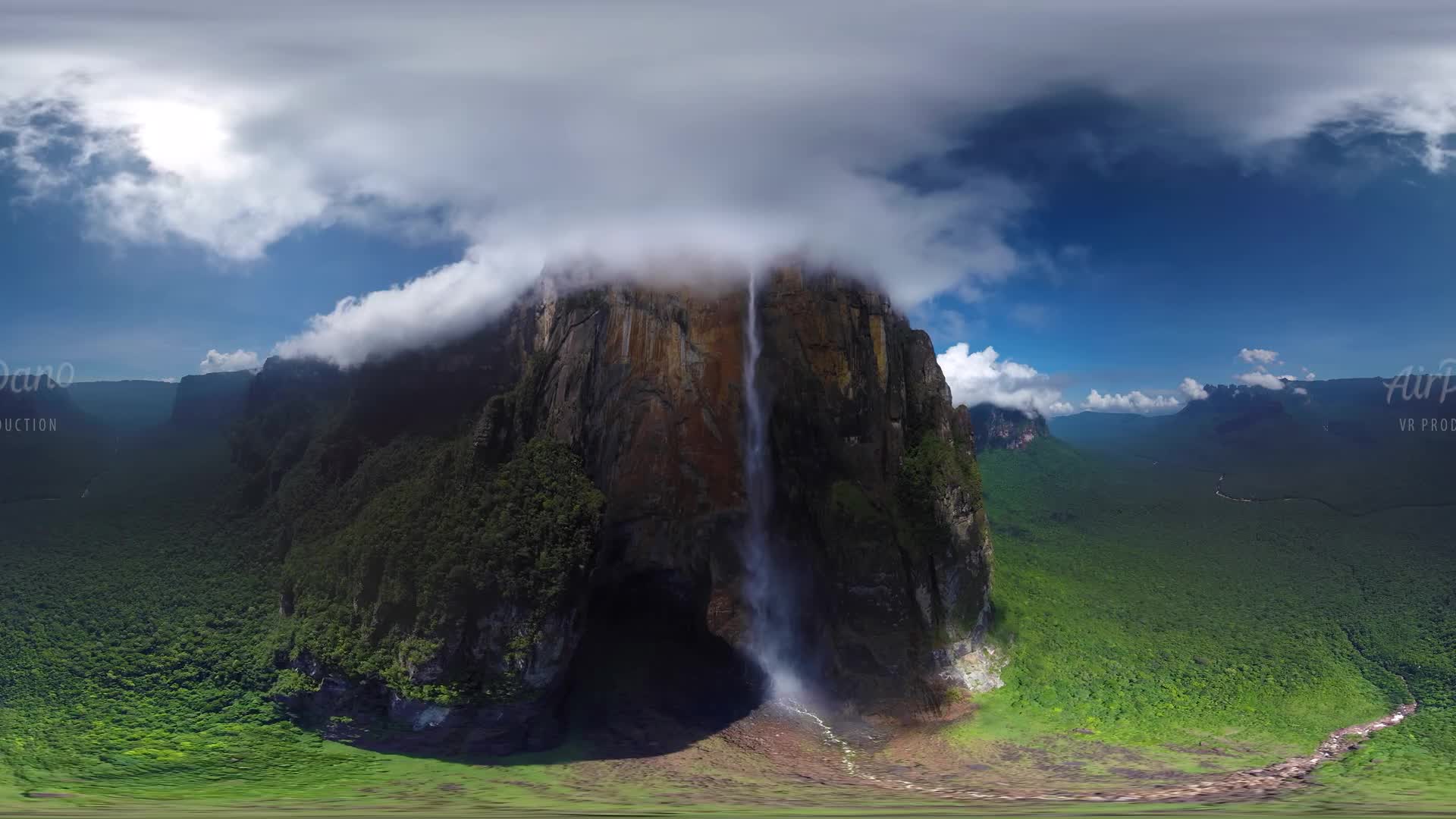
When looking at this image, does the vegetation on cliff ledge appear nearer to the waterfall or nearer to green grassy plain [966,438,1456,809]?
the waterfall

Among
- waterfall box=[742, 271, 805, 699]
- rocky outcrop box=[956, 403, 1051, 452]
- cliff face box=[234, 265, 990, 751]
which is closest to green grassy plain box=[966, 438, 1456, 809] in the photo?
cliff face box=[234, 265, 990, 751]

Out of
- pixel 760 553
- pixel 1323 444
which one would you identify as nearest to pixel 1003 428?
pixel 1323 444

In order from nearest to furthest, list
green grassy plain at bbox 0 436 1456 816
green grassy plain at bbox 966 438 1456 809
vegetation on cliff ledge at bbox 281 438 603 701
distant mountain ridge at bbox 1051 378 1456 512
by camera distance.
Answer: green grassy plain at bbox 0 436 1456 816 → vegetation on cliff ledge at bbox 281 438 603 701 → green grassy plain at bbox 966 438 1456 809 → distant mountain ridge at bbox 1051 378 1456 512

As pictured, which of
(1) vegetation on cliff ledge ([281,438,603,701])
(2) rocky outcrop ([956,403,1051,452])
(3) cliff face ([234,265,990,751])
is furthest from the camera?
(2) rocky outcrop ([956,403,1051,452])

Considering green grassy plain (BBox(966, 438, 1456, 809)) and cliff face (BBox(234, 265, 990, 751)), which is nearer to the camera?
green grassy plain (BBox(966, 438, 1456, 809))

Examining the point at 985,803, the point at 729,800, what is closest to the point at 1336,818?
the point at 985,803

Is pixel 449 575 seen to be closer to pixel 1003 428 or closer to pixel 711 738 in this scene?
pixel 711 738

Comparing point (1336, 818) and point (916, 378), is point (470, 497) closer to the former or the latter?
point (916, 378)
